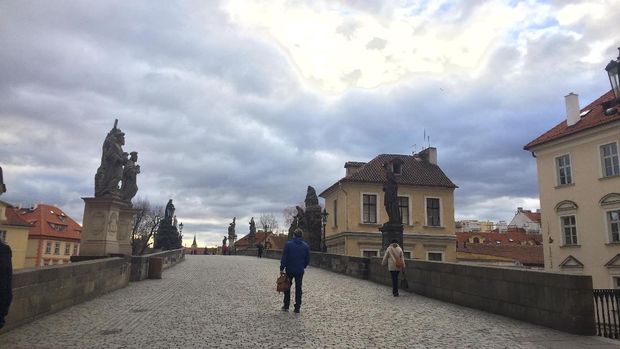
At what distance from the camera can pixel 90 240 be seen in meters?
13.3

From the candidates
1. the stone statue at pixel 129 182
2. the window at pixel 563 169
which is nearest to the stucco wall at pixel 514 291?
the stone statue at pixel 129 182

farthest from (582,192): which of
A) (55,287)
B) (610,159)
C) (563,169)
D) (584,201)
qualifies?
(55,287)

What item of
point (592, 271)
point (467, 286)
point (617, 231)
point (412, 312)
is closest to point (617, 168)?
point (617, 231)

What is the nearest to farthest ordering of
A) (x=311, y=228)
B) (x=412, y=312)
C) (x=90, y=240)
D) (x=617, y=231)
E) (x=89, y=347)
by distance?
(x=89, y=347) < (x=412, y=312) < (x=90, y=240) < (x=617, y=231) < (x=311, y=228)

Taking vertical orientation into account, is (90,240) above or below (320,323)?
above

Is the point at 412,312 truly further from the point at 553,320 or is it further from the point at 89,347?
the point at 89,347

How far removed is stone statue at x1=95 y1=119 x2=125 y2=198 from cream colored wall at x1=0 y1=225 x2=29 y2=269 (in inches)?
2004

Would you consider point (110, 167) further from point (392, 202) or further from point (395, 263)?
point (392, 202)

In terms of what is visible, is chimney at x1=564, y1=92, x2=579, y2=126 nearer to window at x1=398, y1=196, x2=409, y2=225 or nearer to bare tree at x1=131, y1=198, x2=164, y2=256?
window at x1=398, y1=196, x2=409, y2=225

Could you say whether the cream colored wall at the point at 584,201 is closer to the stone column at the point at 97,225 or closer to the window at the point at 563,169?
the window at the point at 563,169

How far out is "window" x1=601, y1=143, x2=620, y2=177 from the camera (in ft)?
91.0

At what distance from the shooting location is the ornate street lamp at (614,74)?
24.2 feet

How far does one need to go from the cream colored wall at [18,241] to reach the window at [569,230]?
55.0 metres

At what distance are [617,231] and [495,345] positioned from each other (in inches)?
997
